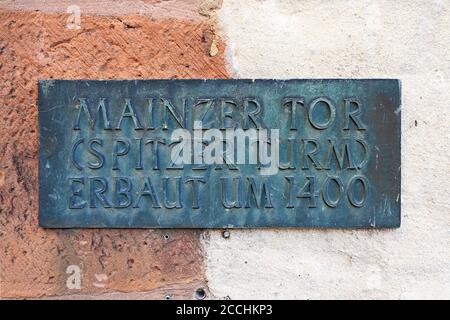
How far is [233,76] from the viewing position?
2.03 metres

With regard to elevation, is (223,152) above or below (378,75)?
below

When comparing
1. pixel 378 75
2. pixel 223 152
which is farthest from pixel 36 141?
pixel 378 75

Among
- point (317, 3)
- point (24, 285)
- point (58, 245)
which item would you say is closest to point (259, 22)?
point (317, 3)

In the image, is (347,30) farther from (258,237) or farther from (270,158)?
(258,237)

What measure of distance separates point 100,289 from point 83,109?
58 centimetres

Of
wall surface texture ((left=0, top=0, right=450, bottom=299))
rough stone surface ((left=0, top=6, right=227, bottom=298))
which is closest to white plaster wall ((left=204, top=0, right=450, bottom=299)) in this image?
wall surface texture ((left=0, top=0, right=450, bottom=299))

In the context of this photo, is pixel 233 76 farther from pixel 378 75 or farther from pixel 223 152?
pixel 378 75

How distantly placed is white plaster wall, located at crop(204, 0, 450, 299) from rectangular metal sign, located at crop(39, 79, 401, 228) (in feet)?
0.18

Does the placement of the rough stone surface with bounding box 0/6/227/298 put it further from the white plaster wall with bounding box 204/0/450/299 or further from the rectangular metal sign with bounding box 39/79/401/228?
the white plaster wall with bounding box 204/0/450/299

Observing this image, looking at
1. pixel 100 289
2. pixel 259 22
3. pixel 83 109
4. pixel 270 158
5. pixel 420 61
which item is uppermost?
pixel 259 22

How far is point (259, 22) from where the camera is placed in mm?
2029

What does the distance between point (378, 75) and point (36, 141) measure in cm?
111

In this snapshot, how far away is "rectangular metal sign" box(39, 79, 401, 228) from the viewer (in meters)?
1.99

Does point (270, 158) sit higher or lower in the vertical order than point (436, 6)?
lower
